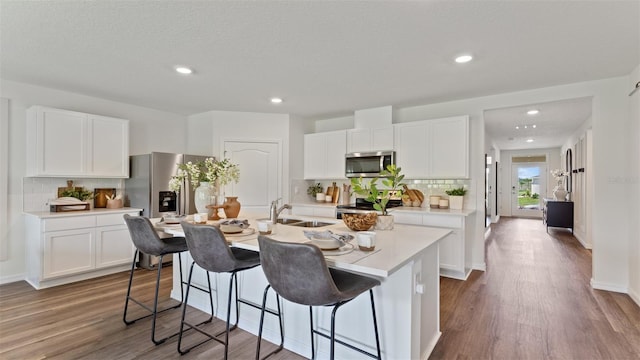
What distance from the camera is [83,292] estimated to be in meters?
3.31

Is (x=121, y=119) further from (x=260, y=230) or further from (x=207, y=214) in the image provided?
(x=260, y=230)

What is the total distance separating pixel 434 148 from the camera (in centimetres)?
414

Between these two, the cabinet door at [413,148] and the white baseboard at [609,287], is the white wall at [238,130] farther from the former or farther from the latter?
the white baseboard at [609,287]

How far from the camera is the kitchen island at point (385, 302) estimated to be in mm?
1602

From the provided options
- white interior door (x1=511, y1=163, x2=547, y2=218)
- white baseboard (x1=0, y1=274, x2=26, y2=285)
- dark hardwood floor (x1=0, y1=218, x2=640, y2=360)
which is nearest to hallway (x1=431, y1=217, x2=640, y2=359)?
dark hardwood floor (x1=0, y1=218, x2=640, y2=360)

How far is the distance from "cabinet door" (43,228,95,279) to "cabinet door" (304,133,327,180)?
3.15m

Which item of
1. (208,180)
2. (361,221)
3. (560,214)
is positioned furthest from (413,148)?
(560,214)

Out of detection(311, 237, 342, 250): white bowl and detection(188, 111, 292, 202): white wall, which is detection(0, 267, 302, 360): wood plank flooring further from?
detection(188, 111, 292, 202): white wall

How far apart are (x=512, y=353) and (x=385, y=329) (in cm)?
108

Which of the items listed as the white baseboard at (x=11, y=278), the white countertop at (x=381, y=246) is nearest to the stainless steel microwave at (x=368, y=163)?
the white countertop at (x=381, y=246)

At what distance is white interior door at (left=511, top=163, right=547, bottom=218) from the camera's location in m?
9.96

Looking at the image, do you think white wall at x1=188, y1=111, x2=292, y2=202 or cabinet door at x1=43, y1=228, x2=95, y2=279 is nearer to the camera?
cabinet door at x1=43, y1=228, x2=95, y2=279

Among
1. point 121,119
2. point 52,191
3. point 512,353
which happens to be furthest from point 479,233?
point 52,191

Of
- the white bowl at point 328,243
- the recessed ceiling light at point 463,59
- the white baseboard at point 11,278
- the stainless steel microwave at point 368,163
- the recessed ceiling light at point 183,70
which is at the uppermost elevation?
the recessed ceiling light at point 183,70
